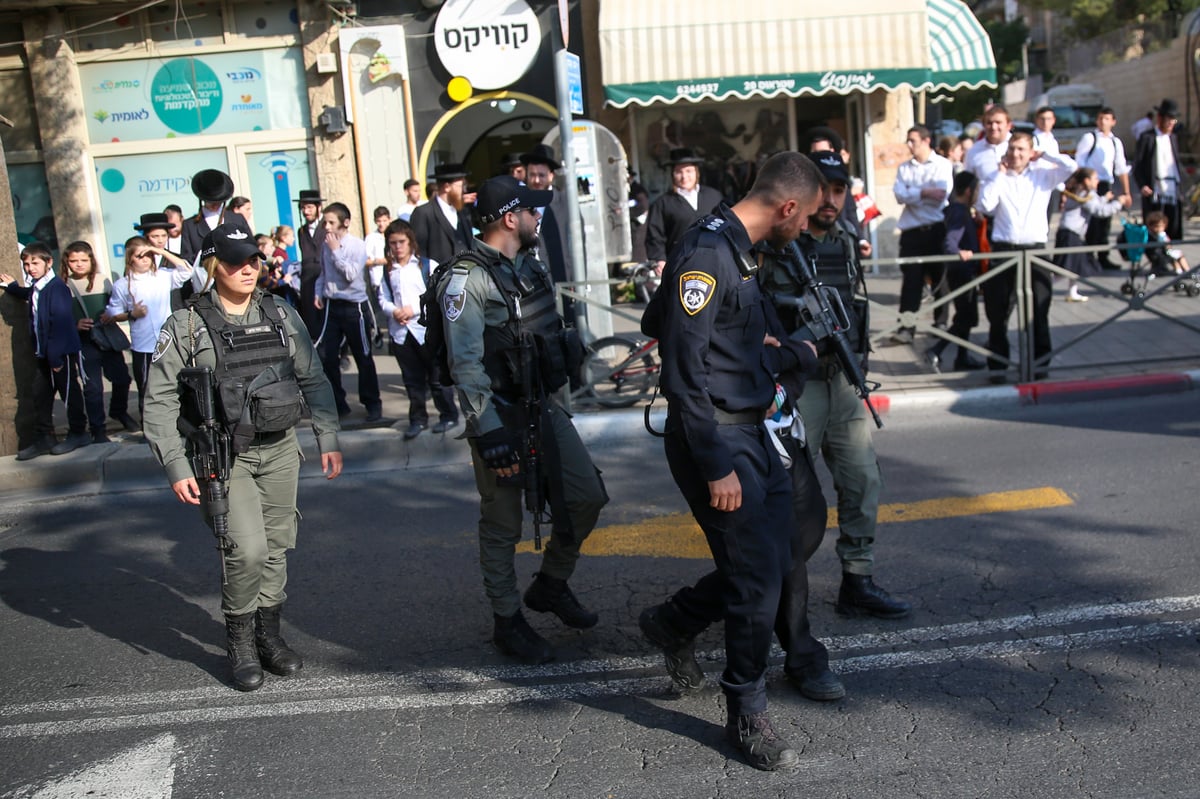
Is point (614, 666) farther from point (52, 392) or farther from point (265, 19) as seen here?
point (265, 19)

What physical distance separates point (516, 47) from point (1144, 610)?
11444 millimetres

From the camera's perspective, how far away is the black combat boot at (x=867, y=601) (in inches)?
185

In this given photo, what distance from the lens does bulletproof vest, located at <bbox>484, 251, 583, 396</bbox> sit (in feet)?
14.3

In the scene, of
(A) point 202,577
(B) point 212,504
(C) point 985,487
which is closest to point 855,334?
(C) point 985,487

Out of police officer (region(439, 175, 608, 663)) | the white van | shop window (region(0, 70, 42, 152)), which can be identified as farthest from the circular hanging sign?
the white van

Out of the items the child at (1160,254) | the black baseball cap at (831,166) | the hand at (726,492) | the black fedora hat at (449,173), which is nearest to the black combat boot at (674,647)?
the hand at (726,492)

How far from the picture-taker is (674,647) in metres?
4.05

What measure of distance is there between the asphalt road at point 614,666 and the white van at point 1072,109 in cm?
2255

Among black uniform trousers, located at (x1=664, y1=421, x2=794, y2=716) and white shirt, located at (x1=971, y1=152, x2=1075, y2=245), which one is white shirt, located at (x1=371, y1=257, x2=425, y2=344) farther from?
black uniform trousers, located at (x1=664, y1=421, x2=794, y2=716)

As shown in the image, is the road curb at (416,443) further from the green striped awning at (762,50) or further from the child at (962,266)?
the green striped awning at (762,50)

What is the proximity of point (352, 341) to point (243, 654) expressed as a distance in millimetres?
4539

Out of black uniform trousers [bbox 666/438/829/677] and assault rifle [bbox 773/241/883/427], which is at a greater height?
assault rifle [bbox 773/241/883/427]

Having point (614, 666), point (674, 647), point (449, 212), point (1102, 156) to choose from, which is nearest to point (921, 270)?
point (449, 212)

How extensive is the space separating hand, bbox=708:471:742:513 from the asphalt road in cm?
87
